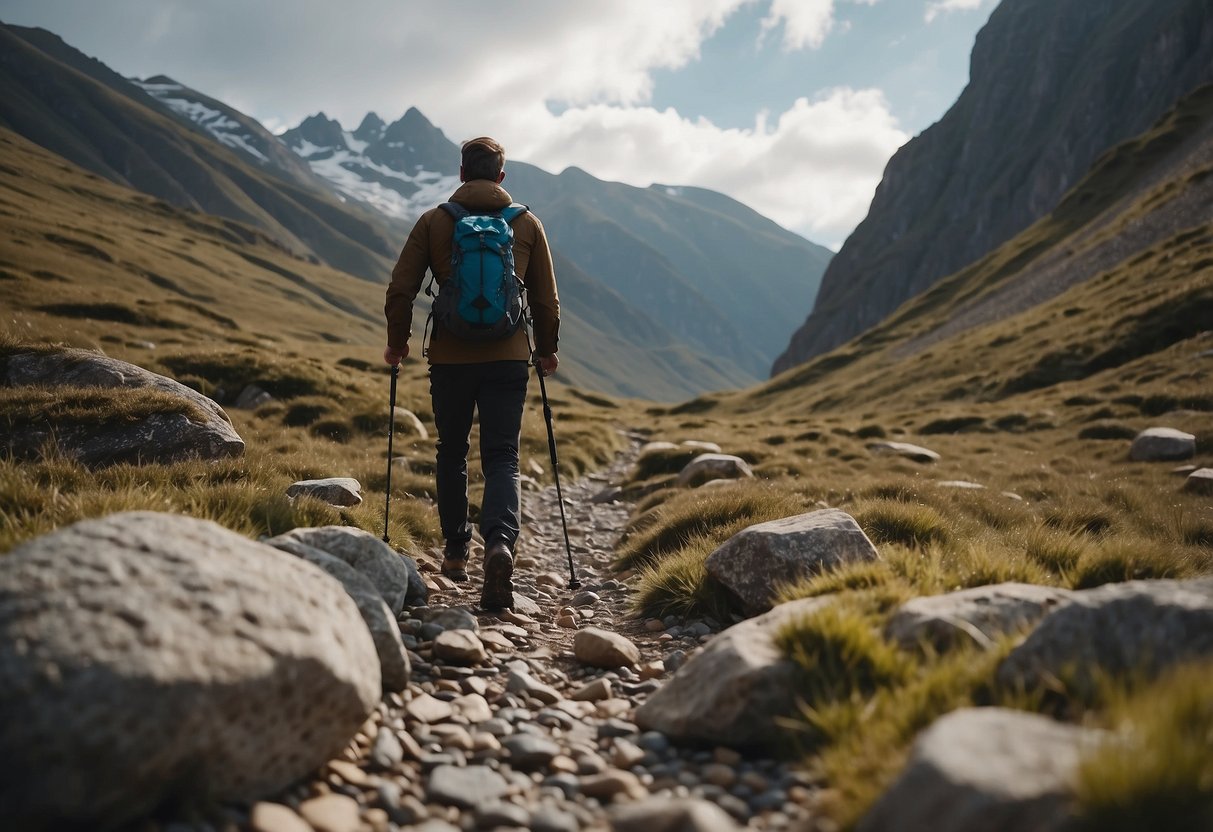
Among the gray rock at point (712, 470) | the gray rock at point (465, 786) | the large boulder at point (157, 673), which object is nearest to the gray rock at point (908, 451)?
the gray rock at point (712, 470)

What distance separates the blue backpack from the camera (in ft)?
22.4

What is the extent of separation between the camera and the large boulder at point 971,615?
4.07 metres

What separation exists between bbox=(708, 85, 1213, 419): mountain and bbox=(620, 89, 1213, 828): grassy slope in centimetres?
19

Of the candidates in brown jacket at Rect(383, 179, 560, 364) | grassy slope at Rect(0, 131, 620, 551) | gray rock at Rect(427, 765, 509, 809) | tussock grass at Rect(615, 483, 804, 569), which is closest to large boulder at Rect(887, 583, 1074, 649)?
gray rock at Rect(427, 765, 509, 809)

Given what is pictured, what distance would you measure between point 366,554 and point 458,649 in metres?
1.11

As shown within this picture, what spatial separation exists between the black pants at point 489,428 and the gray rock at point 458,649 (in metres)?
1.62

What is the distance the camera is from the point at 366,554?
5738 mm

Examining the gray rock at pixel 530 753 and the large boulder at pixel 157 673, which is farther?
the gray rock at pixel 530 753

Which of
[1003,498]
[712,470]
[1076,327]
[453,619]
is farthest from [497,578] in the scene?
[1076,327]

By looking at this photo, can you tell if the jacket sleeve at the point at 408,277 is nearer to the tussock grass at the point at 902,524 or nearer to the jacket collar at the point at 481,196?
the jacket collar at the point at 481,196

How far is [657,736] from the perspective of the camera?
420 centimetres

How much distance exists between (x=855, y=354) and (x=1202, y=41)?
5129 inches

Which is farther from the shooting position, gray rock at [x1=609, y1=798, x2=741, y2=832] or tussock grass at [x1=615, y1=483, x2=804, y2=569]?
tussock grass at [x1=615, y1=483, x2=804, y2=569]

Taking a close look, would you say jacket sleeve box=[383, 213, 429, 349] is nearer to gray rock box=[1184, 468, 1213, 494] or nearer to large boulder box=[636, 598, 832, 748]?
large boulder box=[636, 598, 832, 748]
